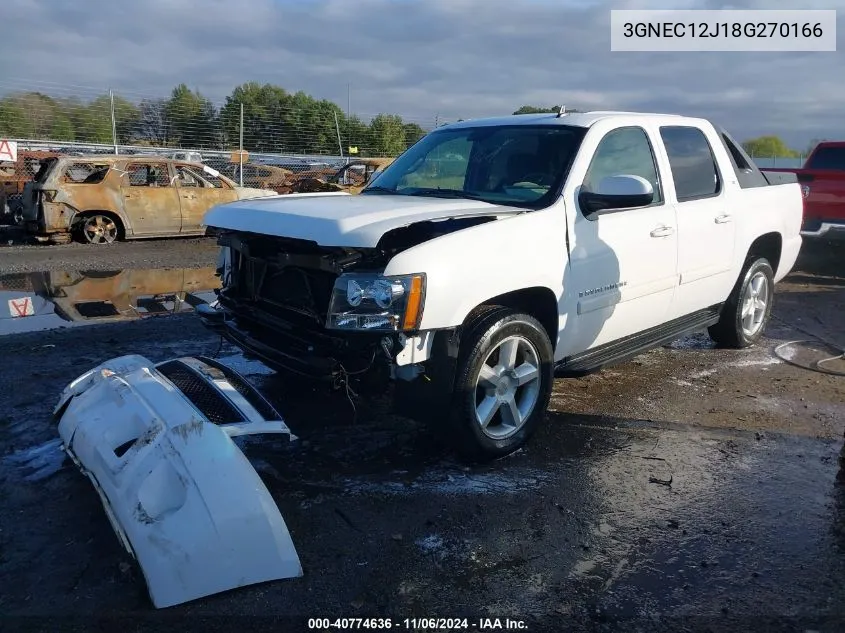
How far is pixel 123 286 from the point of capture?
9.01 m

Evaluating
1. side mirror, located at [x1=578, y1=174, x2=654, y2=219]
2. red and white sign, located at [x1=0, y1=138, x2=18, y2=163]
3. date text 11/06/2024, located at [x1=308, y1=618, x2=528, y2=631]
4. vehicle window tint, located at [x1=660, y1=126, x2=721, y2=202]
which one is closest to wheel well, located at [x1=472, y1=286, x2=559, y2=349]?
side mirror, located at [x1=578, y1=174, x2=654, y2=219]

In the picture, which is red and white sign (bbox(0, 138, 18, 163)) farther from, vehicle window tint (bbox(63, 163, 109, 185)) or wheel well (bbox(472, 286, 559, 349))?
wheel well (bbox(472, 286, 559, 349))

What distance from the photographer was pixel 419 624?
8.40ft

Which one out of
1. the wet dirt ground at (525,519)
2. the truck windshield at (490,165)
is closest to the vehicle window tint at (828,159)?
the wet dirt ground at (525,519)

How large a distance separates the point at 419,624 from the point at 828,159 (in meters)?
10.6

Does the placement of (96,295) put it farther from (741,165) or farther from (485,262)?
A: (741,165)

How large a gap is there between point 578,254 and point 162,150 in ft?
59.7

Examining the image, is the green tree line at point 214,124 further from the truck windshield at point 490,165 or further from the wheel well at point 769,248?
the truck windshield at point 490,165

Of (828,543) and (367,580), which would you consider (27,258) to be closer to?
(367,580)

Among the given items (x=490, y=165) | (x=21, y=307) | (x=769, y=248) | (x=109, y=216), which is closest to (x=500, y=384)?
(x=490, y=165)

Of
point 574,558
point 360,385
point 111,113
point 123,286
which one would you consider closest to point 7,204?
point 111,113

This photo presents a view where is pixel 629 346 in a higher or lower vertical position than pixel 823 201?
lower

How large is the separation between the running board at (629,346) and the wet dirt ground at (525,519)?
0.39 m

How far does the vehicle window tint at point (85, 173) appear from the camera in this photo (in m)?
12.8
